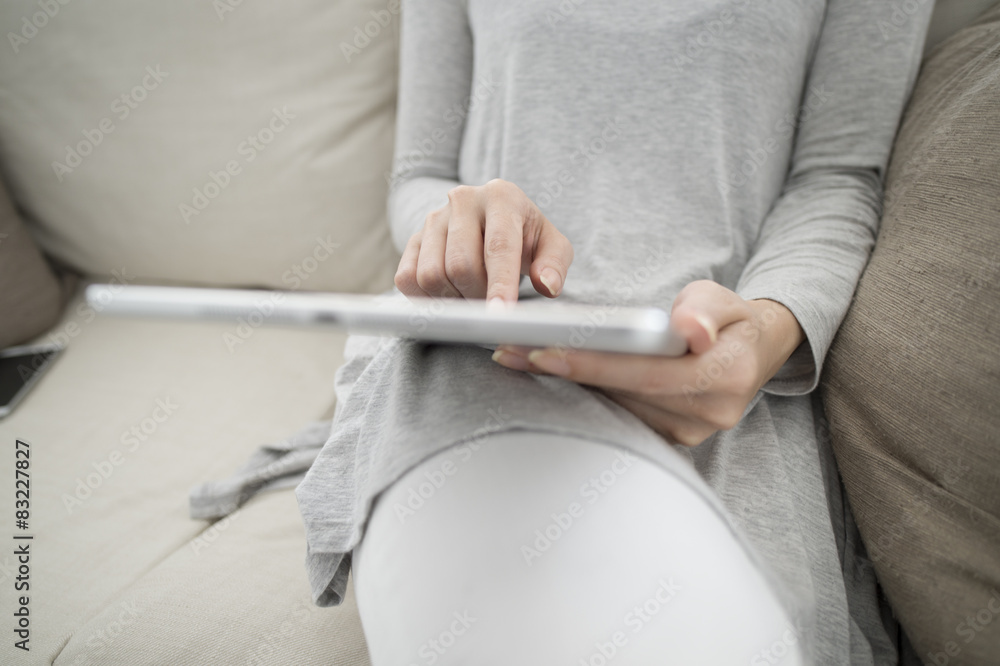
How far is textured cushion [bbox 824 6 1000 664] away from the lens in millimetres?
339

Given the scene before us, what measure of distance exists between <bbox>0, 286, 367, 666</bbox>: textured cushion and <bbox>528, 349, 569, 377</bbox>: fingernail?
1.04ft

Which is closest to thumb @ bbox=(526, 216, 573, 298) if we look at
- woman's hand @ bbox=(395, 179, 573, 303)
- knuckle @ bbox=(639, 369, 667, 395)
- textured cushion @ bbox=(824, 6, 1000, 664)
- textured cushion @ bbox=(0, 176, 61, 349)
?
woman's hand @ bbox=(395, 179, 573, 303)

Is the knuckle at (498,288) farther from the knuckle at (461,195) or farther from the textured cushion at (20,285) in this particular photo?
the textured cushion at (20,285)

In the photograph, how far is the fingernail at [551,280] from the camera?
0.39m

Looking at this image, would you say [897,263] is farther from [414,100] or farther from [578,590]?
[414,100]

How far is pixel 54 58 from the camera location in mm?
789

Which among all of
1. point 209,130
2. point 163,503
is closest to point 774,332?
point 163,503

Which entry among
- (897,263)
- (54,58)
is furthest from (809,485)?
(54,58)

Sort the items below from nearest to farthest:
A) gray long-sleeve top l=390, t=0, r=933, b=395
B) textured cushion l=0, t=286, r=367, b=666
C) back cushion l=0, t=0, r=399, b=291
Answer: textured cushion l=0, t=286, r=367, b=666
gray long-sleeve top l=390, t=0, r=933, b=395
back cushion l=0, t=0, r=399, b=291

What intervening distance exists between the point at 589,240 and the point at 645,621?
0.42 meters

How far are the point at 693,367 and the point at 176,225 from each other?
898 millimetres

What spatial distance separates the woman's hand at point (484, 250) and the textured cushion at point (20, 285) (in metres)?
0.84

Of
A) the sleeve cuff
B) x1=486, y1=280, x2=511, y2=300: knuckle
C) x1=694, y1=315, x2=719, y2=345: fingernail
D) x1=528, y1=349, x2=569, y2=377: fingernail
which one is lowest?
the sleeve cuff

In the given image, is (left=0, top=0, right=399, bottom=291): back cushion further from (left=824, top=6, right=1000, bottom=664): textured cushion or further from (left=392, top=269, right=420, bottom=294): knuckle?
(left=824, top=6, right=1000, bottom=664): textured cushion
